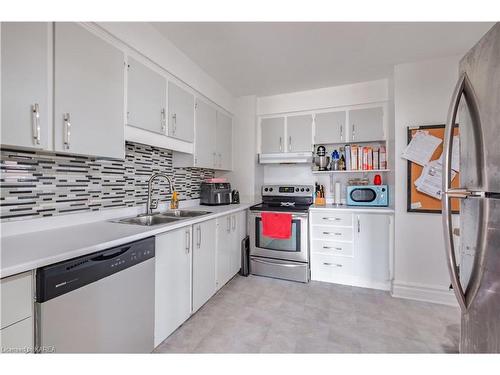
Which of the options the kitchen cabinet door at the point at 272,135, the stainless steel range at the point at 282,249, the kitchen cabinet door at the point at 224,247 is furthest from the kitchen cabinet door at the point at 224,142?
Result: the kitchen cabinet door at the point at 224,247

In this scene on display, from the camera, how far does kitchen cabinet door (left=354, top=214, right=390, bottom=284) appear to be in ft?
8.15

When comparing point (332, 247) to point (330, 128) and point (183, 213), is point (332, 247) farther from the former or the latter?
point (183, 213)

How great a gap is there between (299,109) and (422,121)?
4.67 ft

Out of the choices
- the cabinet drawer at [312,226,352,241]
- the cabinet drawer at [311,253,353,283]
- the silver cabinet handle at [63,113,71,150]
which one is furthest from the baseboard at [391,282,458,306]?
the silver cabinet handle at [63,113,71,150]

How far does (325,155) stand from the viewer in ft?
10.5

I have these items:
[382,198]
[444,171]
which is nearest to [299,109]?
[382,198]

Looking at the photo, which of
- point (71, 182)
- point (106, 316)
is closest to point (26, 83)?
point (71, 182)

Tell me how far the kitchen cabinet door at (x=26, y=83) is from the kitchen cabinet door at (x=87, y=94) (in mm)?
49

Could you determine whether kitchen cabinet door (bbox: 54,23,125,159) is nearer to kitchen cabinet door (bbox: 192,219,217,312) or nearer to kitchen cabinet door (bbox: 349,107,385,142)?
kitchen cabinet door (bbox: 192,219,217,312)

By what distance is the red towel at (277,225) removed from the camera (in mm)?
2688

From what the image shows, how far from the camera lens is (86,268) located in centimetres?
109

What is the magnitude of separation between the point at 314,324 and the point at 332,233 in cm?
108
